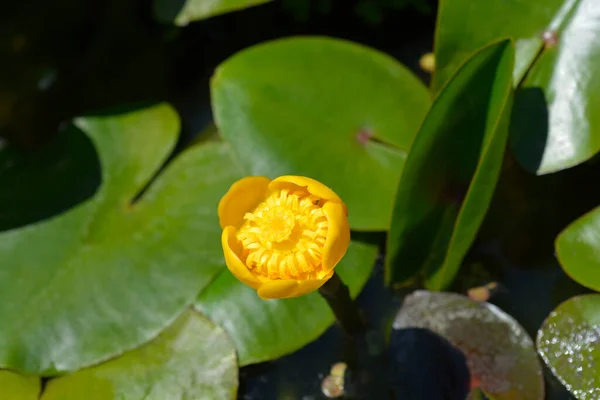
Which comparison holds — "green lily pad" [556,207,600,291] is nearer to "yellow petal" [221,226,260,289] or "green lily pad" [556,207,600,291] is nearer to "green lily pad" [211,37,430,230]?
"green lily pad" [211,37,430,230]

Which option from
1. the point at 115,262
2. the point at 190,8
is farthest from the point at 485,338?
the point at 190,8

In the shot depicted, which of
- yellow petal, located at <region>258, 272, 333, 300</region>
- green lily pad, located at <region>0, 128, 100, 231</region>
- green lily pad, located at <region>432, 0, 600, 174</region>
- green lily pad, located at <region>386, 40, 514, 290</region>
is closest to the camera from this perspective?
yellow petal, located at <region>258, 272, 333, 300</region>

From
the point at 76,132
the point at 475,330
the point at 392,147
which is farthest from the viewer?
the point at 76,132

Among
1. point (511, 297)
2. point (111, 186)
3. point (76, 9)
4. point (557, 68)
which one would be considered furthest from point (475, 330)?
point (76, 9)

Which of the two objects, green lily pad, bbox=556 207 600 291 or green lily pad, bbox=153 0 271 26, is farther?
green lily pad, bbox=153 0 271 26

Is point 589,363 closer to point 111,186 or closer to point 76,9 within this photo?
point 111,186

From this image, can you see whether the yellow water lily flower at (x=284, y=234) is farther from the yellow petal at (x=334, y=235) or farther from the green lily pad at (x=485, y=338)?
the green lily pad at (x=485, y=338)

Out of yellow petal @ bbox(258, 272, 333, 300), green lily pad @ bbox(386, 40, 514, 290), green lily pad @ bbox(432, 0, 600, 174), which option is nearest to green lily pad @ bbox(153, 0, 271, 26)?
green lily pad @ bbox(432, 0, 600, 174)
